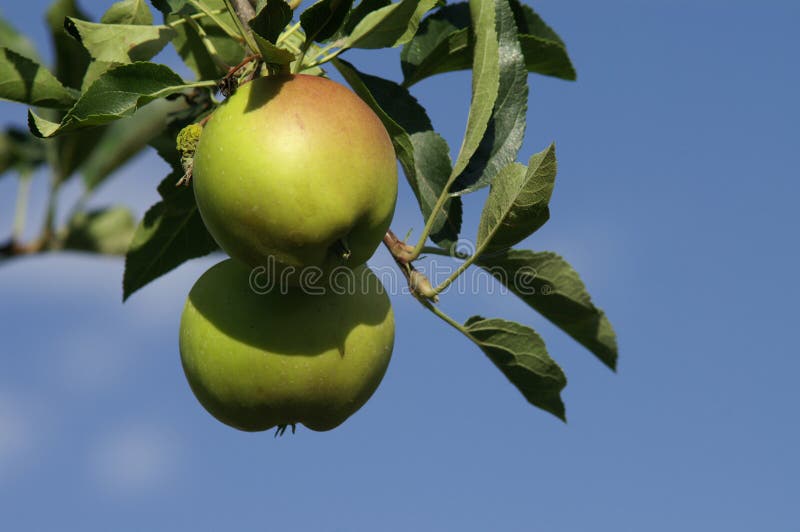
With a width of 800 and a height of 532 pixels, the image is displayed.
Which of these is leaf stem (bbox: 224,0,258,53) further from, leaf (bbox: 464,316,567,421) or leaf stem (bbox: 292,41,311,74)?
leaf (bbox: 464,316,567,421)

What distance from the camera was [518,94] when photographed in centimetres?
210

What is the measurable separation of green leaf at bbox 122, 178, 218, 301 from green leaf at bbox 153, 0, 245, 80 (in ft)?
0.88

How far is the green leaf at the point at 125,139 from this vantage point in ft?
7.80

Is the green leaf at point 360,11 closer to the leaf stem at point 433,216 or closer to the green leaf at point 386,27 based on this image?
the green leaf at point 386,27

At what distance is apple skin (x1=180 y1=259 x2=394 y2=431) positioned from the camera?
6.40ft

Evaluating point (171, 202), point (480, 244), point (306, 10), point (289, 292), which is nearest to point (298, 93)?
point (306, 10)

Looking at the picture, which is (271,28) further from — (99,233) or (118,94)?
(99,233)

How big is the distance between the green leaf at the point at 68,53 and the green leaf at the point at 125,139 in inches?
A: 6.7

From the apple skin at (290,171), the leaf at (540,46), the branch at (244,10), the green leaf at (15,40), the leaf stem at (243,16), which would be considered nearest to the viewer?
the apple skin at (290,171)

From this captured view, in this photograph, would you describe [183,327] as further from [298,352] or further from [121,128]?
[121,128]

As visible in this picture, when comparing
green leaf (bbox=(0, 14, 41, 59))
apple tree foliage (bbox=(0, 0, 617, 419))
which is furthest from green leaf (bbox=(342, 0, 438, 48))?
green leaf (bbox=(0, 14, 41, 59))

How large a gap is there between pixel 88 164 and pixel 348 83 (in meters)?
1.05

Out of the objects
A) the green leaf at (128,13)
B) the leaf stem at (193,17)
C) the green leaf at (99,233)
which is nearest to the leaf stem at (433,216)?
the leaf stem at (193,17)

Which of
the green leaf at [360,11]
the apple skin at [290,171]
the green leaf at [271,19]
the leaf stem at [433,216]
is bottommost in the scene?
the leaf stem at [433,216]
